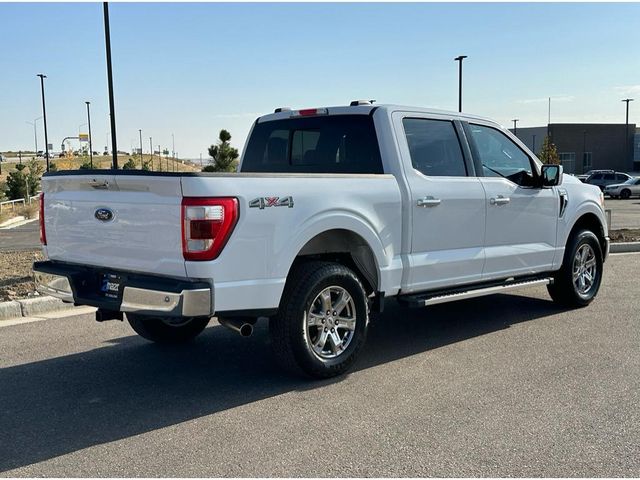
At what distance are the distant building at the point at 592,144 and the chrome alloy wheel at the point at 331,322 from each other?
71954 millimetres

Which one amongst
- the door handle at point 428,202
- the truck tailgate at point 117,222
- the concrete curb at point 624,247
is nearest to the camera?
the truck tailgate at point 117,222

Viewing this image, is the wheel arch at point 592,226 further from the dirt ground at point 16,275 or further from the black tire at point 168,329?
the dirt ground at point 16,275

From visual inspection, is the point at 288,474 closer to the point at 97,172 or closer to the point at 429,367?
the point at 429,367

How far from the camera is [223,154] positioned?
3173 cm

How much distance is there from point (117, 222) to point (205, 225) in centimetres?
77

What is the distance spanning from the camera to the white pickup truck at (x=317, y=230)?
4.35 m

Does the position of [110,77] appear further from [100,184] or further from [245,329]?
[245,329]

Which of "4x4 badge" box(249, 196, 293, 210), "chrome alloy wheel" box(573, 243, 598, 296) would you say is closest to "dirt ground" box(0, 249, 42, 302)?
"4x4 badge" box(249, 196, 293, 210)

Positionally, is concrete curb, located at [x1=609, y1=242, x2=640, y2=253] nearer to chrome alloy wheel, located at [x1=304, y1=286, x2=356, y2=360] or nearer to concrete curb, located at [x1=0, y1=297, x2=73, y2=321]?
chrome alloy wheel, located at [x1=304, y1=286, x2=356, y2=360]

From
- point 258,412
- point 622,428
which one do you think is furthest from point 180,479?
point 622,428

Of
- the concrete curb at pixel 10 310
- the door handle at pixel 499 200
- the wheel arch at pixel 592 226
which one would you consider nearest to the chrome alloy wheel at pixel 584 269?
the wheel arch at pixel 592 226

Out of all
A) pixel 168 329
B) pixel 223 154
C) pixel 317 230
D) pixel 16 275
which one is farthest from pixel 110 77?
pixel 223 154

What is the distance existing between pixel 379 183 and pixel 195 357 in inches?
87.3

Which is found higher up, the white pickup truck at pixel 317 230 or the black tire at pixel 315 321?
the white pickup truck at pixel 317 230
